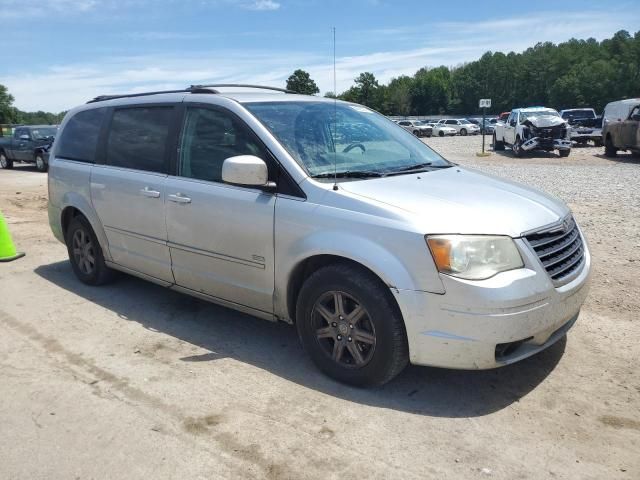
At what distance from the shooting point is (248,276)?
402 centimetres

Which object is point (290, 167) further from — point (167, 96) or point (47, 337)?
point (47, 337)

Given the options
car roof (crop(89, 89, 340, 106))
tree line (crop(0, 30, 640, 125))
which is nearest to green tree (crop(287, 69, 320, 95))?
car roof (crop(89, 89, 340, 106))

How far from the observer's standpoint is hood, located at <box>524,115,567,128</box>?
836 inches

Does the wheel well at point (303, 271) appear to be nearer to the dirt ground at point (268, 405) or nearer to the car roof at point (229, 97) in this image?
the dirt ground at point (268, 405)

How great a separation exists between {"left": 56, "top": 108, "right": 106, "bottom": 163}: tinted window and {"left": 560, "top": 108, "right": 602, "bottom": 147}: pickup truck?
25.5 meters

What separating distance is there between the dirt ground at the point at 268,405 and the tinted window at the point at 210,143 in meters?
1.30

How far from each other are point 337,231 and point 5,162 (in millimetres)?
23028

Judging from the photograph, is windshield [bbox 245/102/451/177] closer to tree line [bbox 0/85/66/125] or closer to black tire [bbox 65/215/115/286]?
Answer: black tire [bbox 65/215/115/286]

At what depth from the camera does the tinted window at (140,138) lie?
185 inches

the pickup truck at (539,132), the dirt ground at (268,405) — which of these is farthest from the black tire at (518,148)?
the dirt ground at (268,405)

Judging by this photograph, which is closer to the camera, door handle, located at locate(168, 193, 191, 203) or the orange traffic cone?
door handle, located at locate(168, 193, 191, 203)

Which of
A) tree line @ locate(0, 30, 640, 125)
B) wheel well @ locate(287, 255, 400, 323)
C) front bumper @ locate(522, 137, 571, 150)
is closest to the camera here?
wheel well @ locate(287, 255, 400, 323)

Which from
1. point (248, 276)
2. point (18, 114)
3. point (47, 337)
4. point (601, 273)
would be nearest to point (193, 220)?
point (248, 276)

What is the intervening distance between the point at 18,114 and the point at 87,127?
119 m
